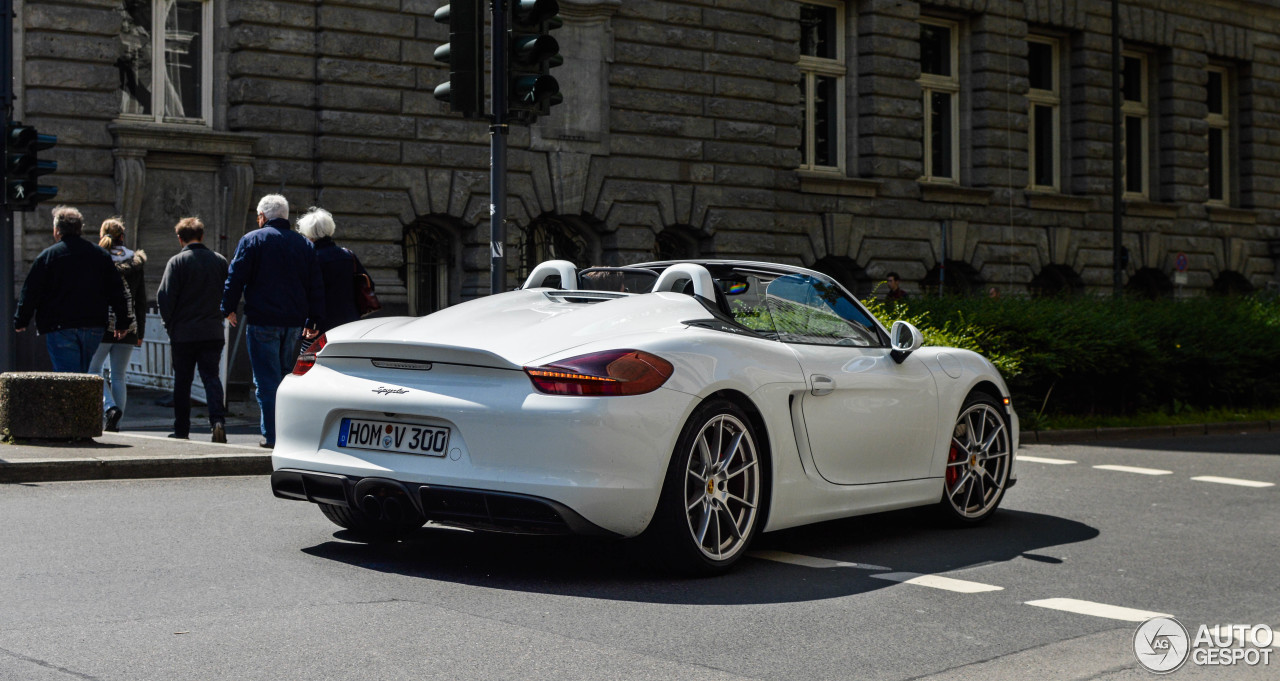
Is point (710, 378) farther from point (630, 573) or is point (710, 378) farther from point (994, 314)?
point (994, 314)

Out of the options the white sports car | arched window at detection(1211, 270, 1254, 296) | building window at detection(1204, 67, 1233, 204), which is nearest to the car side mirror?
the white sports car

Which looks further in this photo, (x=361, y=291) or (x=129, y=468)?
(x=361, y=291)

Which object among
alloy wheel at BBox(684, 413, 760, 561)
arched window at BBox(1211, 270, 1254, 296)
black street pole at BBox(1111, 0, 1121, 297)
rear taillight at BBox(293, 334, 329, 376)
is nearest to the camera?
alloy wheel at BBox(684, 413, 760, 561)

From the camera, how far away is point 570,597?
587cm

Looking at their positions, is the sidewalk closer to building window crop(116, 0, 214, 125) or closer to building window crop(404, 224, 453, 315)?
building window crop(116, 0, 214, 125)

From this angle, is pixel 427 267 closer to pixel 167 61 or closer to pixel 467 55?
pixel 167 61

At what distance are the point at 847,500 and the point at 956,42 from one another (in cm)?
2617

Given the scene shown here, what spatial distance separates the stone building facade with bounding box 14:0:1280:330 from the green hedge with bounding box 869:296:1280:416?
8.51m

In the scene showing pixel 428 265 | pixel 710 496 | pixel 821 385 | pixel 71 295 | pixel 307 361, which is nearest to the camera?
pixel 710 496

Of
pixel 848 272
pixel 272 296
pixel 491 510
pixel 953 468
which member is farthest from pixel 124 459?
pixel 848 272

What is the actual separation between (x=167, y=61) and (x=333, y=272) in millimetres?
10685

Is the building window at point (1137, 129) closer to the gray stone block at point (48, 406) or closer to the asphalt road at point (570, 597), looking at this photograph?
the asphalt road at point (570, 597)

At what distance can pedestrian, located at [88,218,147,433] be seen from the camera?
12.4m

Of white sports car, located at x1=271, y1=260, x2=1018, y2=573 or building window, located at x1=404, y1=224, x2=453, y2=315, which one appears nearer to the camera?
white sports car, located at x1=271, y1=260, x2=1018, y2=573
